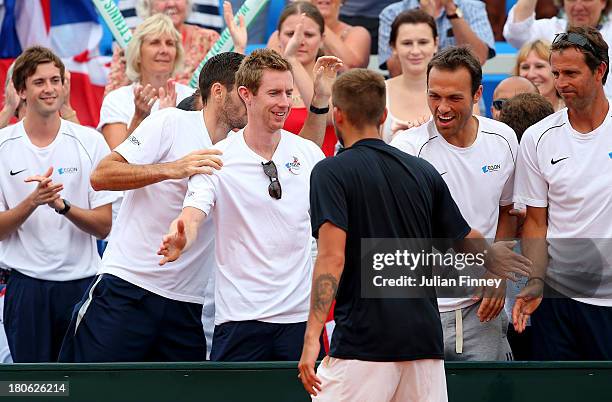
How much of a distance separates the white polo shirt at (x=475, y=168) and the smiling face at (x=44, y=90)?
2309 millimetres

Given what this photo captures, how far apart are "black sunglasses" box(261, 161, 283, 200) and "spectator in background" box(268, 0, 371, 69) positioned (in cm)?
279

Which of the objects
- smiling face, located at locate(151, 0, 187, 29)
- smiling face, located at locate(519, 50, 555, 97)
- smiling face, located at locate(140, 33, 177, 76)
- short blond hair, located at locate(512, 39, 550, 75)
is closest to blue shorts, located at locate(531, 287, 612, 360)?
smiling face, located at locate(519, 50, 555, 97)

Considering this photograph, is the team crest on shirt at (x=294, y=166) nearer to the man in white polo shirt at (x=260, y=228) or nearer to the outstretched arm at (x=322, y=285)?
the man in white polo shirt at (x=260, y=228)

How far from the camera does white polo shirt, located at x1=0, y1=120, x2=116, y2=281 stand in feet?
21.5

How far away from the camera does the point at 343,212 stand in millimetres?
4398

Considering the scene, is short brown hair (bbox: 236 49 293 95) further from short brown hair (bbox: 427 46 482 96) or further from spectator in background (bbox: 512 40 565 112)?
spectator in background (bbox: 512 40 565 112)

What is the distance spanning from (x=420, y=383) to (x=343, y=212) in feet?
2.51

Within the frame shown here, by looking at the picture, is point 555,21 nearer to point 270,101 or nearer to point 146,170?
point 270,101

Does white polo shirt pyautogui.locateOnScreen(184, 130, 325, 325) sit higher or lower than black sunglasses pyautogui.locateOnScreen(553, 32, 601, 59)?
lower

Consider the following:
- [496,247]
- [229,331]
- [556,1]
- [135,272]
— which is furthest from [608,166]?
[556,1]

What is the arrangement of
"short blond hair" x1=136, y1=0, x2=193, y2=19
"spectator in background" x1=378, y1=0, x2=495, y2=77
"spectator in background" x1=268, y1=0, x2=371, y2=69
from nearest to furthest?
"spectator in background" x1=378, y1=0, x2=495, y2=77
"spectator in background" x1=268, y1=0, x2=371, y2=69
"short blond hair" x1=136, y1=0, x2=193, y2=19

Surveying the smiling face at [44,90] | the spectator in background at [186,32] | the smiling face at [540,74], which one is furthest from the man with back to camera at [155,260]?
the smiling face at [540,74]

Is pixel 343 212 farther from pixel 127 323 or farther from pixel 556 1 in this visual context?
pixel 556 1

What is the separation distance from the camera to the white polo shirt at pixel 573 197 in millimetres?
5426
